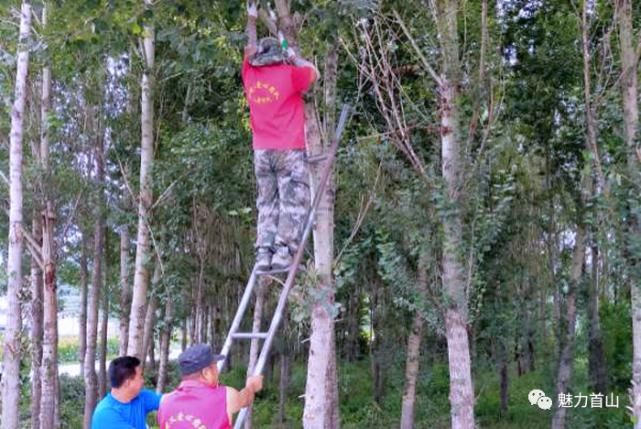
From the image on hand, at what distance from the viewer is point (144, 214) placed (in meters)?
10.2

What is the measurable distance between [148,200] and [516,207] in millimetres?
6124

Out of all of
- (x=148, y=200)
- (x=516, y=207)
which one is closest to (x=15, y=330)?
(x=148, y=200)

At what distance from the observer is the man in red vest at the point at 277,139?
15.9 ft

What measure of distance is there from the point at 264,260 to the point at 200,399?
149 cm

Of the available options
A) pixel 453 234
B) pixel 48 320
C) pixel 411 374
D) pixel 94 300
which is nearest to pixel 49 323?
pixel 48 320

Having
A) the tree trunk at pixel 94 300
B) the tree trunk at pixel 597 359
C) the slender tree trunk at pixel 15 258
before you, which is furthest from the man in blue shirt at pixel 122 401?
the tree trunk at pixel 597 359

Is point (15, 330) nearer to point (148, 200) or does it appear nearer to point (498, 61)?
point (148, 200)

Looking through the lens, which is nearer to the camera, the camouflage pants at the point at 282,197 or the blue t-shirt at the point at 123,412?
the blue t-shirt at the point at 123,412

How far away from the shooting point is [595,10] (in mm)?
10234

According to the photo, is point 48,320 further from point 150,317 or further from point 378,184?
point 378,184

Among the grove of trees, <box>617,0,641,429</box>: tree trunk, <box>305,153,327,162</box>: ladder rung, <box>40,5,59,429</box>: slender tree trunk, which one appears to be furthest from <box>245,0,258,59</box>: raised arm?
<box>40,5,59,429</box>: slender tree trunk

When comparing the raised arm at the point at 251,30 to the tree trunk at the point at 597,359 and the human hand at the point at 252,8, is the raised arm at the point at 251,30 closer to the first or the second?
the human hand at the point at 252,8

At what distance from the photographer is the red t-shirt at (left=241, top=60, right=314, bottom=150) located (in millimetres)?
4871

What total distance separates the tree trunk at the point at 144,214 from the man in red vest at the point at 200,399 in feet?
20.8
